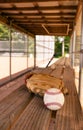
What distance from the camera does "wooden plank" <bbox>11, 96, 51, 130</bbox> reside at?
4.11ft

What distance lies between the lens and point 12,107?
1.68 meters

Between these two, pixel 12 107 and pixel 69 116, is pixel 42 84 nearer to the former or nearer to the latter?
pixel 12 107

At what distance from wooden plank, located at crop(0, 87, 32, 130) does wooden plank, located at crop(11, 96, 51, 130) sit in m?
0.04

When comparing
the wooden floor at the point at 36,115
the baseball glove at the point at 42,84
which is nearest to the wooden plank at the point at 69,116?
the wooden floor at the point at 36,115

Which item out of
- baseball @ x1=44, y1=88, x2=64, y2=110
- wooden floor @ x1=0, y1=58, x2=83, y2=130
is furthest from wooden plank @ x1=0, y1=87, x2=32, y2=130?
baseball @ x1=44, y1=88, x2=64, y2=110

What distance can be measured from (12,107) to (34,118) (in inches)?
12.4

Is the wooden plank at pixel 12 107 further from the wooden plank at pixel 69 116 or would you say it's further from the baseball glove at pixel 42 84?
the wooden plank at pixel 69 116

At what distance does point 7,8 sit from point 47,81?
3.08 metres

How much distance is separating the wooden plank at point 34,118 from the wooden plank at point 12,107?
42 mm

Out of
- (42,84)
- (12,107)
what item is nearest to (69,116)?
(12,107)

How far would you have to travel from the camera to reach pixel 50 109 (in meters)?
1.61

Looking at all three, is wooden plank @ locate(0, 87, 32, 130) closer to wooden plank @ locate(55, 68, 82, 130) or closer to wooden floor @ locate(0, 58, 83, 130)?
wooden floor @ locate(0, 58, 83, 130)

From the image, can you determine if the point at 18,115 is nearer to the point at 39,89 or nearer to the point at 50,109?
the point at 50,109

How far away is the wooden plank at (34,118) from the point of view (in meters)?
1.25
